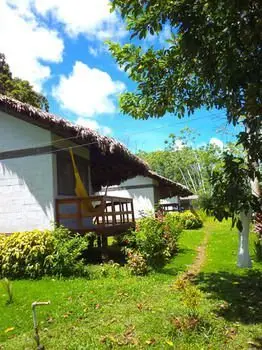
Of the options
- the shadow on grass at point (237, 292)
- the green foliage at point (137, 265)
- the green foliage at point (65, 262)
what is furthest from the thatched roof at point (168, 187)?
the shadow on grass at point (237, 292)

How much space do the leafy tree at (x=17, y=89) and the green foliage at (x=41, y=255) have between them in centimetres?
1319

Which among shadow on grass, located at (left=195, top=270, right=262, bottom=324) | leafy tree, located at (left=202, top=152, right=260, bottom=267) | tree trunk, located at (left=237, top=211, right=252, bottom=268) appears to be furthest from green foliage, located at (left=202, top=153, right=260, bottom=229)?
tree trunk, located at (left=237, top=211, right=252, bottom=268)

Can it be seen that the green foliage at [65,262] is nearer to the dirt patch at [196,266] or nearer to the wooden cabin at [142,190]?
the dirt patch at [196,266]

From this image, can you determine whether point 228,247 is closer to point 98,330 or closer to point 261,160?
point 98,330

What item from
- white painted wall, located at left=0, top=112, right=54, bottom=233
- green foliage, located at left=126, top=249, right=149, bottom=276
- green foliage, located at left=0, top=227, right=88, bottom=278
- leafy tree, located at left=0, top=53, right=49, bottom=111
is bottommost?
green foliage, located at left=126, top=249, right=149, bottom=276

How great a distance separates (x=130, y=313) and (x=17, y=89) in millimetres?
17933

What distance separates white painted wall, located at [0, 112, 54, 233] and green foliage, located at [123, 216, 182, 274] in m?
2.45

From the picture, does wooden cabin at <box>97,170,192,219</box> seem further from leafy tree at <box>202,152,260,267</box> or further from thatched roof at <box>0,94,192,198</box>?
leafy tree at <box>202,152,260,267</box>

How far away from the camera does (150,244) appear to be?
32.9 ft

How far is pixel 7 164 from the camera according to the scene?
36.7 feet

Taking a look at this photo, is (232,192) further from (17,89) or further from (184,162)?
(184,162)

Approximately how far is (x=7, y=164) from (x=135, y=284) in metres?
5.67

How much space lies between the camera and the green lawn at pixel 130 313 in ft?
15.4

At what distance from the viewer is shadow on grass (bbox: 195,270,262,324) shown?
568 centimetres
